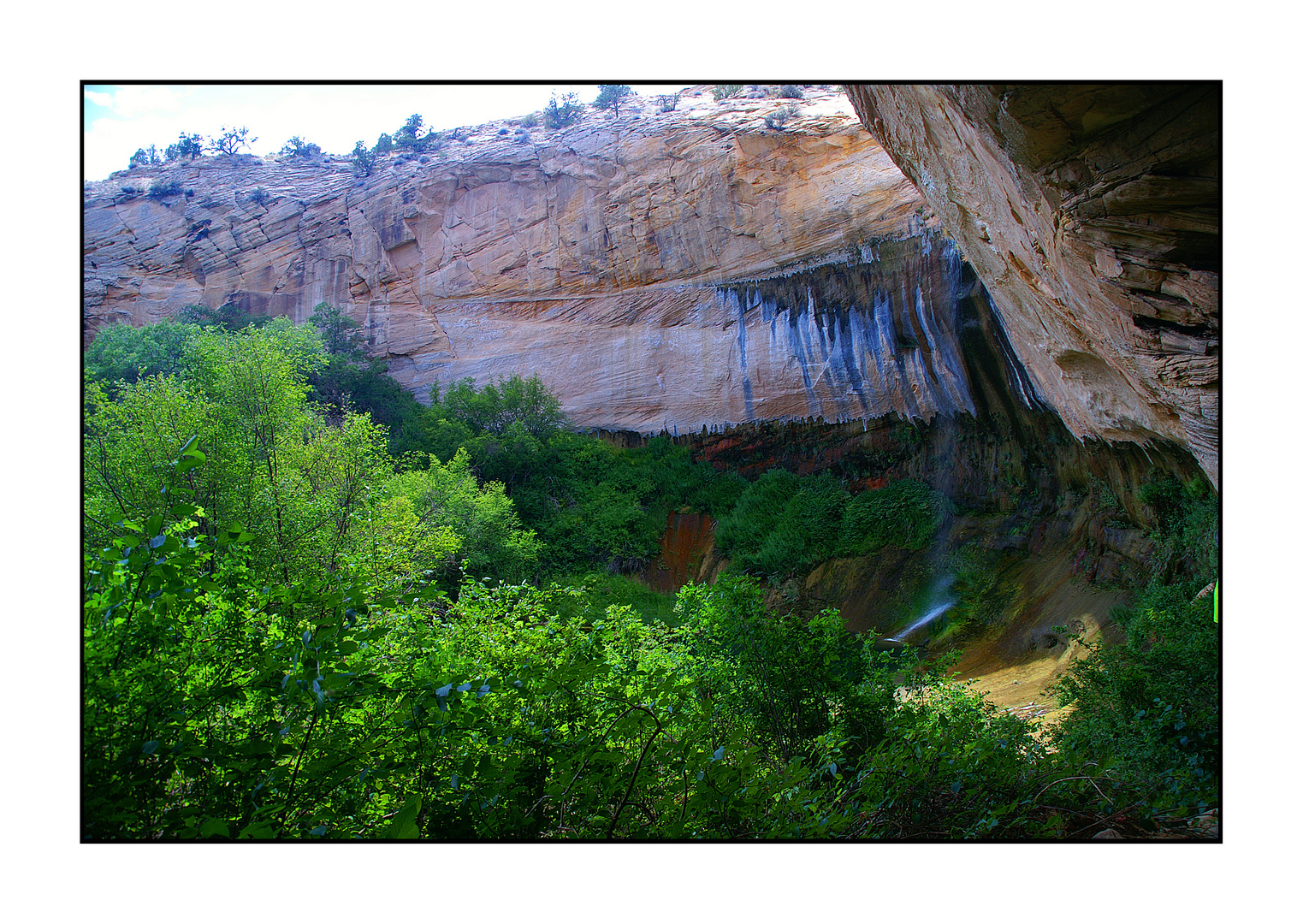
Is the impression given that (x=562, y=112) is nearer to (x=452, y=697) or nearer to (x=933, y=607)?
(x=933, y=607)

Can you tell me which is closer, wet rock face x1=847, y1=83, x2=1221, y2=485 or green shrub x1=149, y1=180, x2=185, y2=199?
wet rock face x1=847, y1=83, x2=1221, y2=485

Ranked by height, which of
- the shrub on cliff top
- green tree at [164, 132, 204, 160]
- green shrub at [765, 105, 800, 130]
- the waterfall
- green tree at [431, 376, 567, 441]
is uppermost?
green shrub at [765, 105, 800, 130]

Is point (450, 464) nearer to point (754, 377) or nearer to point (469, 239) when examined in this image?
point (754, 377)

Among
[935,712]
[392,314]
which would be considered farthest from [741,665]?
[392,314]

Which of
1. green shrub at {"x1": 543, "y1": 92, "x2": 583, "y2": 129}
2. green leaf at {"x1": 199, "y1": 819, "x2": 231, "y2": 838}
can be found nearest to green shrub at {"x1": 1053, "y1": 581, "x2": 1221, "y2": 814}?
green leaf at {"x1": 199, "y1": 819, "x2": 231, "y2": 838}

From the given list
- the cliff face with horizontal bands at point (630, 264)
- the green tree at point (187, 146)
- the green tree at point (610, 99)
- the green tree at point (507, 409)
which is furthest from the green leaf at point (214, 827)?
the green tree at point (610, 99)

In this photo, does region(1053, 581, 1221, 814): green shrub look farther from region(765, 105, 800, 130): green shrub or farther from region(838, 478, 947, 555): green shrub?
region(765, 105, 800, 130): green shrub

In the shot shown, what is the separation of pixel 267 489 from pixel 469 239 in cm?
1174

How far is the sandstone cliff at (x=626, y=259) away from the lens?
1295cm

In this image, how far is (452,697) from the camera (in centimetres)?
260

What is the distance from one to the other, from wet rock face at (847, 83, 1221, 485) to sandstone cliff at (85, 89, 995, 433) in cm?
712

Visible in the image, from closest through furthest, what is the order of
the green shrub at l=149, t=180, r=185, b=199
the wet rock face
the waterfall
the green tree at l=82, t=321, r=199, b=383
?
the wet rock face < the green tree at l=82, t=321, r=199, b=383 < the waterfall < the green shrub at l=149, t=180, r=185, b=199

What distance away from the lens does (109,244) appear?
9.66 metres

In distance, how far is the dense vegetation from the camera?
7.48 ft
